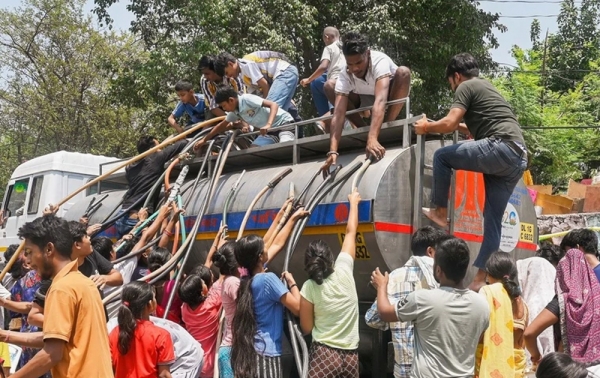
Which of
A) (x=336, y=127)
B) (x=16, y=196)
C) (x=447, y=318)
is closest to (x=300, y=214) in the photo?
(x=336, y=127)

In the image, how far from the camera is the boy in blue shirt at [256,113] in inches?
319

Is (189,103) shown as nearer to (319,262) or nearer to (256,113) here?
(256,113)

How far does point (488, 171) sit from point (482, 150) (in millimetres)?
205

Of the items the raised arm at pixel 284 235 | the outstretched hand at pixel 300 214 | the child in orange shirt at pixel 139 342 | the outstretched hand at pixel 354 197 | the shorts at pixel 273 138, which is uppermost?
the shorts at pixel 273 138

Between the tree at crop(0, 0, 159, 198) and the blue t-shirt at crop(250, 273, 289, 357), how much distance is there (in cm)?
2075

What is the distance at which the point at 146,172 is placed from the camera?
895 cm

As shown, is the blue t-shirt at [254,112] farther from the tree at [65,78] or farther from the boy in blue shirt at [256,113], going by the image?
the tree at [65,78]

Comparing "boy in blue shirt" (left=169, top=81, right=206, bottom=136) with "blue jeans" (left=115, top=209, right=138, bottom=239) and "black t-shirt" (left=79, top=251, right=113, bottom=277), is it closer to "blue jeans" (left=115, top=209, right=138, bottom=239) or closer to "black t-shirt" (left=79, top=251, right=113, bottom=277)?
"blue jeans" (left=115, top=209, right=138, bottom=239)

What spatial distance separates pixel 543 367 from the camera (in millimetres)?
3119

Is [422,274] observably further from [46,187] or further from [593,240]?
[46,187]

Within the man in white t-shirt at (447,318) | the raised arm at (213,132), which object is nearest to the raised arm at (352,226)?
the man in white t-shirt at (447,318)

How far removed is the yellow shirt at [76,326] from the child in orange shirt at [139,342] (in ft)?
3.73

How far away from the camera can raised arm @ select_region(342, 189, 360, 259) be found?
5562mm

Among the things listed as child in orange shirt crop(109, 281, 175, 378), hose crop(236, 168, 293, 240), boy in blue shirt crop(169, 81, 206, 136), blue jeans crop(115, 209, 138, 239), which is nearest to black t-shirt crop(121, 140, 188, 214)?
blue jeans crop(115, 209, 138, 239)
